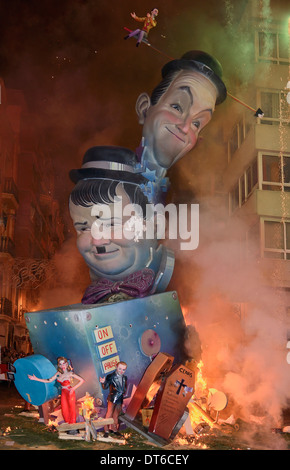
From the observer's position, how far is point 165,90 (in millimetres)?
8641

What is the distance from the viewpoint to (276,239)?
564 inches

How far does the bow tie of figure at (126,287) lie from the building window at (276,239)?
22.3 ft

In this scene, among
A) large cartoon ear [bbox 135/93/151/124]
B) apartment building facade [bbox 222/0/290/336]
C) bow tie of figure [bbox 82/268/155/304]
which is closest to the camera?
bow tie of figure [bbox 82/268/155/304]

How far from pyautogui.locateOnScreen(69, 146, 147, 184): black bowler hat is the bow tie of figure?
1.47 m

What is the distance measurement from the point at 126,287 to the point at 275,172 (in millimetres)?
8289

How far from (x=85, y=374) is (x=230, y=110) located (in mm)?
8880

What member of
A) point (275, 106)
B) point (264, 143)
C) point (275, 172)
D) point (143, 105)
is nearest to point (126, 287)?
point (143, 105)

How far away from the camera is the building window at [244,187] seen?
1500 cm

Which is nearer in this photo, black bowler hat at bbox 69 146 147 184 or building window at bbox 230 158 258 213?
black bowler hat at bbox 69 146 147 184

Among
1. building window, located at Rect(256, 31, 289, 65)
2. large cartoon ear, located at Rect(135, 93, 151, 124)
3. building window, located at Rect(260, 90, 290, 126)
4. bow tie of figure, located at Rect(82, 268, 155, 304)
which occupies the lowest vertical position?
bow tie of figure, located at Rect(82, 268, 155, 304)

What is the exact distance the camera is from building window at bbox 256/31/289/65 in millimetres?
14555

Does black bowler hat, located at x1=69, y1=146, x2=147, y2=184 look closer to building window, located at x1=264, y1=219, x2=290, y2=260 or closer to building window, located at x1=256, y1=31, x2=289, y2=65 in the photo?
building window, located at x1=264, y1=219, x2=290, y2=260

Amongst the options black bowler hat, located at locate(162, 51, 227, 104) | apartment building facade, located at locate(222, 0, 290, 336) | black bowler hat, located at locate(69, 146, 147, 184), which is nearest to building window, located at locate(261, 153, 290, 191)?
apartment building facade, located at locate(222, 0, 290, 336)

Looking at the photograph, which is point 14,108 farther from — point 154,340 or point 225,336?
point 154,340
